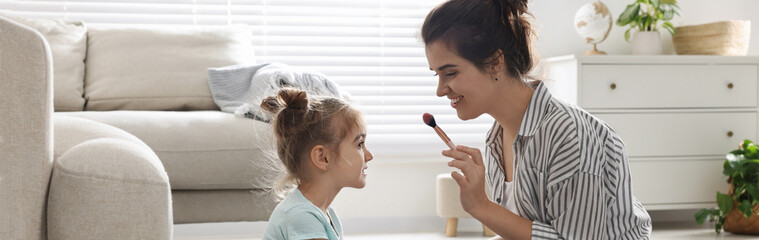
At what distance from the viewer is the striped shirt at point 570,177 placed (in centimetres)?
133

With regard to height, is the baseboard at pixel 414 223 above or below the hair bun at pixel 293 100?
below

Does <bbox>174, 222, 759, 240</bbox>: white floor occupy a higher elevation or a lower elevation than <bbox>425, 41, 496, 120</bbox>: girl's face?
lower

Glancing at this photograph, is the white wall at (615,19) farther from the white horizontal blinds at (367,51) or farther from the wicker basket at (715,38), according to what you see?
the white horizontal blinds at (367,51)

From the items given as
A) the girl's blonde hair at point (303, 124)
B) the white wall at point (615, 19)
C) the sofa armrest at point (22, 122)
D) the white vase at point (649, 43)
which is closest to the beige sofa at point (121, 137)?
the sofa armrest at point (22, 122)

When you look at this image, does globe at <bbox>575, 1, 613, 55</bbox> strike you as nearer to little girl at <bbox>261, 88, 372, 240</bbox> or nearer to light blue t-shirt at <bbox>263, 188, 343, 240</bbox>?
little girl at <bbox>261, 88, 372, 240</bbox>

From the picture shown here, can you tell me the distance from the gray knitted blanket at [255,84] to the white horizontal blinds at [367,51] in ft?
2.32

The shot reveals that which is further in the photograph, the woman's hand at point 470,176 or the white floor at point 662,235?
the white floor at point 662,235

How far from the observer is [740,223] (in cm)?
317

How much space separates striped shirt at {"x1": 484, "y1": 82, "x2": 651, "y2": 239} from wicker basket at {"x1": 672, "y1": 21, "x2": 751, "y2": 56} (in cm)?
212

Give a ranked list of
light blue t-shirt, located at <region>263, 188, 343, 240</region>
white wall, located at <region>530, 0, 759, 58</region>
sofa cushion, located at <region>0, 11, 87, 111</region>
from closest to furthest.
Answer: light blue t-shirt, located at <region>263, 188, 343, 240</region>, sofa cushion, located at <region>0, 11, 87, 111</region>, white wall, located at <region>530, 0, 759, 58</region>

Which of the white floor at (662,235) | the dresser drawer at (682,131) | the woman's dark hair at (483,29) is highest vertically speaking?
the woman's dark hair at (483,29)

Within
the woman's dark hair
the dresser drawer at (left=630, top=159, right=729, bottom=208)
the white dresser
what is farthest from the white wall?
the woman's dark hair

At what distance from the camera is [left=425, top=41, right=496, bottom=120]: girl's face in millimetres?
1411

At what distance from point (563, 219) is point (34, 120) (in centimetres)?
85
